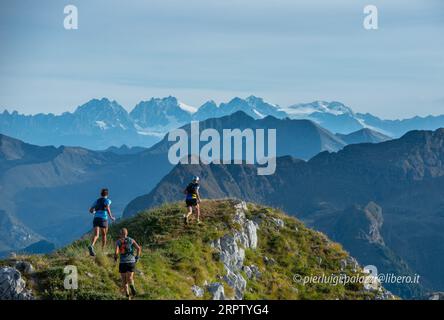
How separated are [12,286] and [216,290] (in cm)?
1169

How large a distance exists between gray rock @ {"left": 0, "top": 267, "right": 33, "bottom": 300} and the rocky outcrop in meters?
13.6

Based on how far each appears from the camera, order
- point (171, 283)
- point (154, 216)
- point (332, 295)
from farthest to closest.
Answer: point (154, 216) → point (332, 295) → point (171, 283)

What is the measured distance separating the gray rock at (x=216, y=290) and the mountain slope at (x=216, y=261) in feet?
0.20

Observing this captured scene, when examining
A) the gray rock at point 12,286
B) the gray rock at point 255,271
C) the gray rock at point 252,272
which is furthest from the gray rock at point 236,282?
the gray rock at point 12,286

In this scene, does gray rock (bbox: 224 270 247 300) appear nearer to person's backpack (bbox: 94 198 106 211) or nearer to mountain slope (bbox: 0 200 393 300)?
mountain slope (bbox: 0 200 393 300)

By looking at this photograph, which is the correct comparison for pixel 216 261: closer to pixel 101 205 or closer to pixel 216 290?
pixel 216 290

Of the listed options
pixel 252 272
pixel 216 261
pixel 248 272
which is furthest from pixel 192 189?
pixel 252 272

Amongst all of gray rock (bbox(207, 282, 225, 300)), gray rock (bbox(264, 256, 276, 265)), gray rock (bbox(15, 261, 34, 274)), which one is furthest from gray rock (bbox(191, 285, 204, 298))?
gray rock (bbox(264, 256, 276, 265))

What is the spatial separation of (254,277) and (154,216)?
9111mm

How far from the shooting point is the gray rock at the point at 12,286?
2853cm

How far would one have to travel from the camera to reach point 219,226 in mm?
44312

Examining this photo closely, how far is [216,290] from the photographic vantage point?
114 ft
